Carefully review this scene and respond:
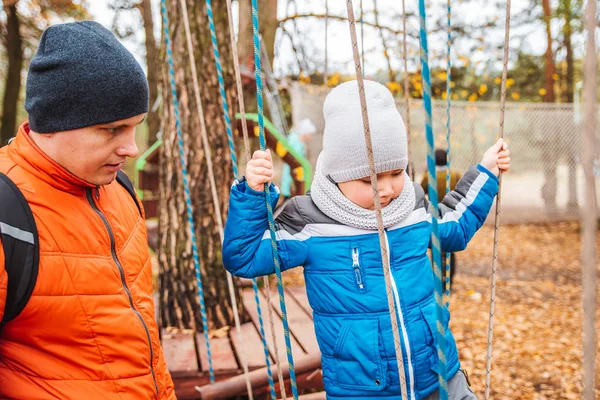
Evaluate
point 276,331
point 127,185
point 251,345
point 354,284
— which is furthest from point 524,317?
point 127,185

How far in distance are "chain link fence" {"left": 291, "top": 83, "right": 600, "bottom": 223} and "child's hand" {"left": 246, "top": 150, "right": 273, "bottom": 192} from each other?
24.6ft

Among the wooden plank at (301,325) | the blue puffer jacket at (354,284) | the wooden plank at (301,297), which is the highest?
the blue puffer jacket at (354,284)

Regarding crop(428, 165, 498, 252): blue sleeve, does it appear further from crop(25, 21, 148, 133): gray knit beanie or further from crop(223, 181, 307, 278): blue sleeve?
crop(25, 21, 148, 133): gray knit beanie

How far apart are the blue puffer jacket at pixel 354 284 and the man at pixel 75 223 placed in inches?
13.2

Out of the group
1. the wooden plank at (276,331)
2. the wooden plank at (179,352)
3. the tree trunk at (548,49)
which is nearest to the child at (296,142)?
the wooden plank at (276,331)

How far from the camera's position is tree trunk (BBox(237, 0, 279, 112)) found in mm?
5438

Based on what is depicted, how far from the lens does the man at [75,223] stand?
3.56 feet

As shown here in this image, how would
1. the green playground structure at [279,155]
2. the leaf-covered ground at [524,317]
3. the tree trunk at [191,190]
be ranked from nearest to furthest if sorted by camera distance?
the tree trunk at [191,190] < the leaf-covered ground at [524,317] < the green playground structure at [279,155]

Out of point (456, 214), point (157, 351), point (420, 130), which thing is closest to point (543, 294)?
point (420, 130)

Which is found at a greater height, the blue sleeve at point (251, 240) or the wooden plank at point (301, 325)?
the blue sleeve at point (251, 240)

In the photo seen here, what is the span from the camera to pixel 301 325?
10.1ft

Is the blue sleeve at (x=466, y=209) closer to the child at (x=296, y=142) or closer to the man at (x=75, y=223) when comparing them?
the man at (x=75, y=223)

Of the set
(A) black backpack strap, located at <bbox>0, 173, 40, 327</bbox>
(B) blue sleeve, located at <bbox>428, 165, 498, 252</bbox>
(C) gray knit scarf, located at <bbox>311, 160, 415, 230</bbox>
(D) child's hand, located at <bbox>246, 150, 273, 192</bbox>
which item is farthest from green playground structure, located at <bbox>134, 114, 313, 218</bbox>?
(A) black backpack strap, located at <bbox>0, 173, 40, 327</bbox>

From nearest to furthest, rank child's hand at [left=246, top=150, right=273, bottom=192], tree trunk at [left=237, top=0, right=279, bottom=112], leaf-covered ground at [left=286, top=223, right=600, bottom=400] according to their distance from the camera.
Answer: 1. child's hand at [left=246, top=150, right=273, bottom=192]
2. leaf-covered ground at [left=286, top=223, right=600, bottom=400]
3. tree trunk at [left=237, top=0, right=279, bottom=112]
